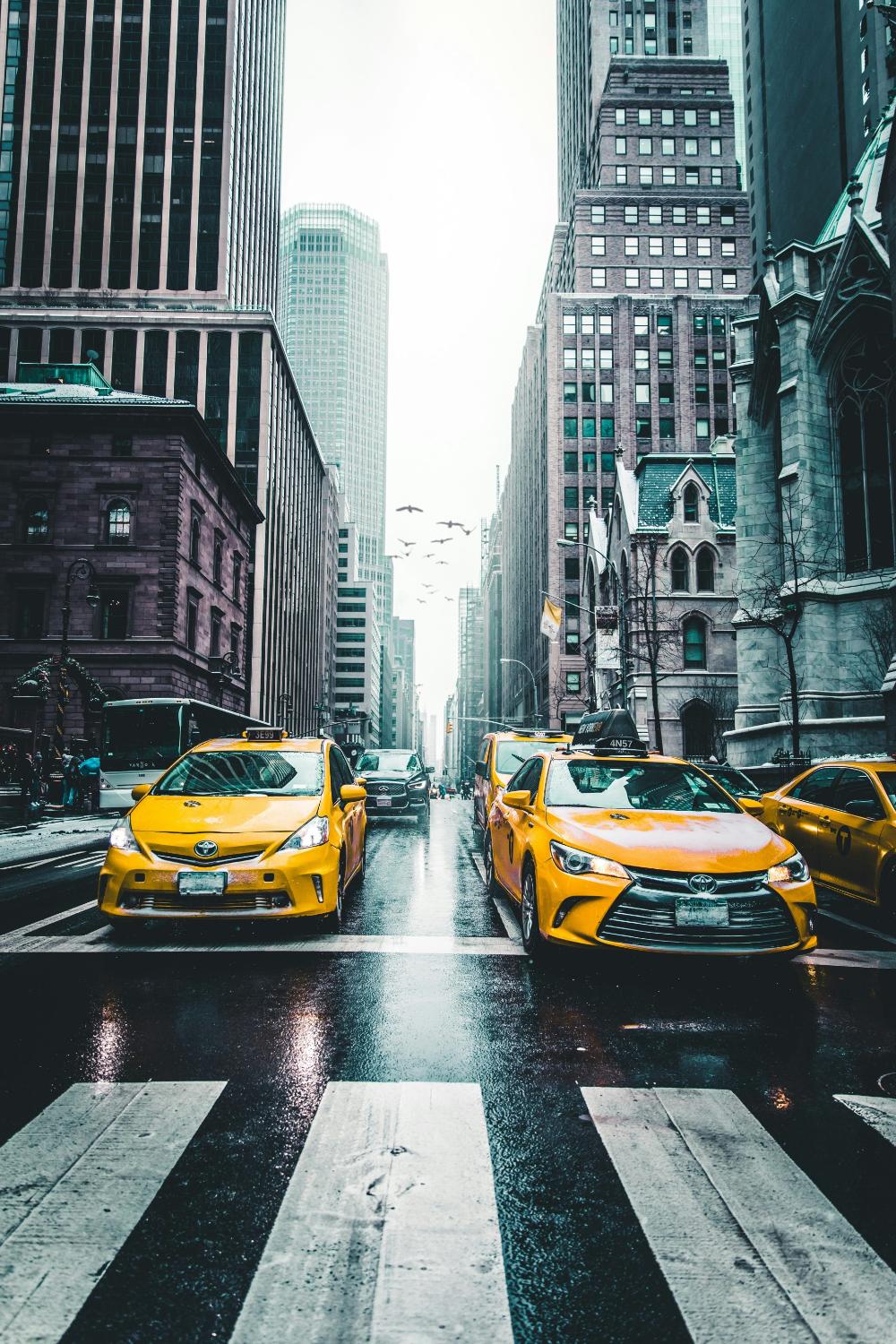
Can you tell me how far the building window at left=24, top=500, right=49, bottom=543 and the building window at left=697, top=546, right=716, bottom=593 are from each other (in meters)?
31.3

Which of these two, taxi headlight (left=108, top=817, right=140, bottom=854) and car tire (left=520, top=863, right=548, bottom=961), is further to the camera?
taxi headlight (left=108, top=817, right=140, bottom=854)

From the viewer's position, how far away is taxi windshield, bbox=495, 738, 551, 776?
47.8 ft


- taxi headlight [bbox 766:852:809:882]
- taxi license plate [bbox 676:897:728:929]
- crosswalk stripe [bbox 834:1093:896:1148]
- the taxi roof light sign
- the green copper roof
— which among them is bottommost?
crosswalk stripe [bbox 834:1093:896:1148]

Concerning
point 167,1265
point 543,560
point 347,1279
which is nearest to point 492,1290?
point 347,1279

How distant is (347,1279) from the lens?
8.60 feet

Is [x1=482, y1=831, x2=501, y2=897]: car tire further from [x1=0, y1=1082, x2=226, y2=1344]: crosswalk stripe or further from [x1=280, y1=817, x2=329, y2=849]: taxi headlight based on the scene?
[x1=0, y1=1082, x2=226, y2=1344]: crosswalk stripe

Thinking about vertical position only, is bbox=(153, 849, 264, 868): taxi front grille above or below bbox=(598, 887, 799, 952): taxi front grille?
above

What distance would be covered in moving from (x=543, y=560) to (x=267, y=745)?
67.6 meters

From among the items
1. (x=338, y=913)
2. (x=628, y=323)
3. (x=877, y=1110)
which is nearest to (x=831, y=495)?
(x=338, y=913)

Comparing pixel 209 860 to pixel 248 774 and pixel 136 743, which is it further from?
pixel 136 743

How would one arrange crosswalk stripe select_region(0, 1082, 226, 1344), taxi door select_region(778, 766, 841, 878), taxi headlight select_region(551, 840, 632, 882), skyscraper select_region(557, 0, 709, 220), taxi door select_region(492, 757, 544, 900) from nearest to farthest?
crosswalk stripe select_region(0, 1082, 226, 1344), taxi headlight select_region(551, 840, 632, 882), taxi door select_region(492, 757, 544, 900), taxi door select_region(778, 766, 841, 878), skyscraper select_region(557, 0, 709, 220)

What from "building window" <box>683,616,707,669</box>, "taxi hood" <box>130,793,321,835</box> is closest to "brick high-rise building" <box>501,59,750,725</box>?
"building window" <box>683,616,707,669</box>

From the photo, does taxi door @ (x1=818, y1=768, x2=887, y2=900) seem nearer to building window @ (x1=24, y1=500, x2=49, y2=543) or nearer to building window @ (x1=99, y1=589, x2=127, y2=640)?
building window @ (x1=99, y1=589, x2=127, y2=640)

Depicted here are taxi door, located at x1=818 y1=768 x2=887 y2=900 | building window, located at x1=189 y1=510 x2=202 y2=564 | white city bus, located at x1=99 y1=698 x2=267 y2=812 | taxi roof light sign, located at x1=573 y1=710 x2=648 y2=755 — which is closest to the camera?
taxi door, located at x1=818 y1=768 x2=887 y2=900
